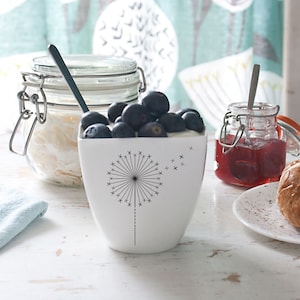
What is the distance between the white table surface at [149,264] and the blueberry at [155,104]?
0.51ft

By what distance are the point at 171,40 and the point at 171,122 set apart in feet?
3.67

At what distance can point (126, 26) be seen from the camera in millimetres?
1782

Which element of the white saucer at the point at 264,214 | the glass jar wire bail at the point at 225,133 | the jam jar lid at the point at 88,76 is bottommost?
the white saucer at the point at 264,214

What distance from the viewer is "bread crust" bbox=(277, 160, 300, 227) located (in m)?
0.79

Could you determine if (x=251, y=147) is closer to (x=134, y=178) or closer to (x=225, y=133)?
(x=225, y=133)

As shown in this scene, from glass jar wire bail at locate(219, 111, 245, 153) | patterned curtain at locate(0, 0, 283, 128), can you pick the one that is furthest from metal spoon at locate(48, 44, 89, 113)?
patterned curtain at locate(0, 0, 283, 128)

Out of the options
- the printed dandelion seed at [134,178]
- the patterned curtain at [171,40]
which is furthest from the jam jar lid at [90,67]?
the patterned curtain at [171,40]

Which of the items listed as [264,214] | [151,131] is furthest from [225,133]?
[151,131]

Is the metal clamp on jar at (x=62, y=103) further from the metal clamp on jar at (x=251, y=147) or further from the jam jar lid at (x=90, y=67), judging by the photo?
the metal clamp on jar at (x=251, y=147)

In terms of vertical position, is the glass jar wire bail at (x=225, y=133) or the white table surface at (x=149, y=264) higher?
the glass jar wire bail at (x=225, y=133)

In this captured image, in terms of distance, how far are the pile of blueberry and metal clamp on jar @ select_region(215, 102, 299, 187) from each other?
20 cm

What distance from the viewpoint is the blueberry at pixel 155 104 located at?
0.76 metres

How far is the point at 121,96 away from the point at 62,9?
0.85 m

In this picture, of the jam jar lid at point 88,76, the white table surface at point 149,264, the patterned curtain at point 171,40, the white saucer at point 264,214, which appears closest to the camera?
the white table surface at point 149,264
